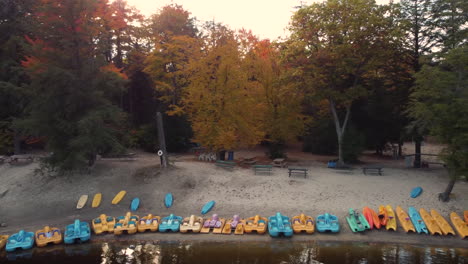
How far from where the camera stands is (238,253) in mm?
15133

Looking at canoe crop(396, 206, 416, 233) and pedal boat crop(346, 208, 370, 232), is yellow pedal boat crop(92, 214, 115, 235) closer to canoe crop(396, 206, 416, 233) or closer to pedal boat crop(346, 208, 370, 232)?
pedal boat crop(346, 208, 370, 232)

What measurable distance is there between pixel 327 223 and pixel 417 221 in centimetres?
476

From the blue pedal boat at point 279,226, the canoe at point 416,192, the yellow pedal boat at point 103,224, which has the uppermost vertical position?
the canoe at point 416,192

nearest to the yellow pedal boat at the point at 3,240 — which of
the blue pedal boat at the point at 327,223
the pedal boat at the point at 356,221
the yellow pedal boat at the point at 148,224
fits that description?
the yellow pedal boat at the point at 148,224

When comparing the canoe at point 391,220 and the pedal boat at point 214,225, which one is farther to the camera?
the pedal boat at point 214,225

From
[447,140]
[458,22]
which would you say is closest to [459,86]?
[447,140]

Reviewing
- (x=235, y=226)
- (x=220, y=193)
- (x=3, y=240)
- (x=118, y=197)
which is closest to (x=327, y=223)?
(x=235, y=226)

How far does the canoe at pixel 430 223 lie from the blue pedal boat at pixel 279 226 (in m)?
7.15

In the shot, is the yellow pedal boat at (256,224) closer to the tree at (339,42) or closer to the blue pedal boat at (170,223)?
the blue pedal boat at (170,223)

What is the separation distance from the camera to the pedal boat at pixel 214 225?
17188 mm

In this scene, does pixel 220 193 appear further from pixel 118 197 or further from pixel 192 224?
pixel 118 197

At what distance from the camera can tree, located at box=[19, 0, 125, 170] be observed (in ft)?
69.7

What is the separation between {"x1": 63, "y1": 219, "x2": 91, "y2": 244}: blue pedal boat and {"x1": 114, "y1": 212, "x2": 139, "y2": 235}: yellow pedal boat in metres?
1.42

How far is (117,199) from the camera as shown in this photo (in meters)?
20.6
